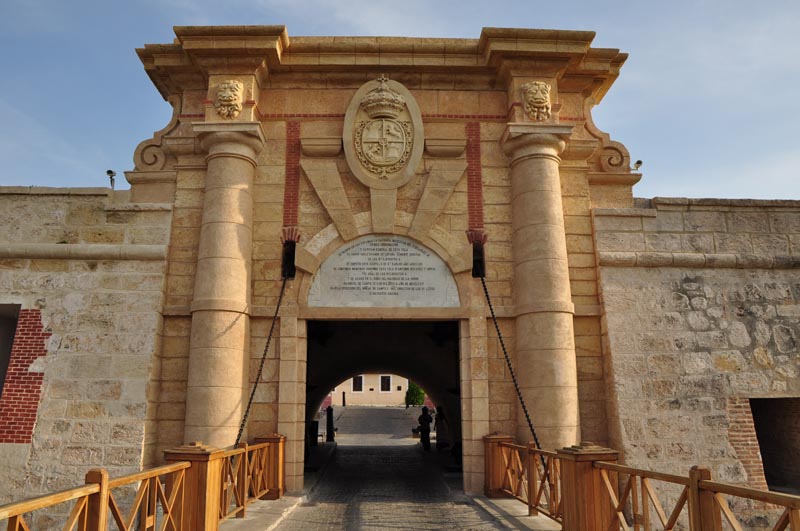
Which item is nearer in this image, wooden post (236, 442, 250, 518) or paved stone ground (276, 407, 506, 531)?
paved stone ground (276, 407, 506, 531)

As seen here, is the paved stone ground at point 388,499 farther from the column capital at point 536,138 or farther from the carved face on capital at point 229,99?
the carved face on capital at point 229,99

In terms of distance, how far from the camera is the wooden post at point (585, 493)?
20.1 feet

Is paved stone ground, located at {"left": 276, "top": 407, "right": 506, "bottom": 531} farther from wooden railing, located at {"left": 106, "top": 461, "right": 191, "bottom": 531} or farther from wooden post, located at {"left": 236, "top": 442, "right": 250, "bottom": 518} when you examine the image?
wooden railing, located at {"left": 106, "top": 461, "right": 191, "bottom": 531}

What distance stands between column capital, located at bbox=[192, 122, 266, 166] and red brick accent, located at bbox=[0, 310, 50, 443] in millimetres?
3588

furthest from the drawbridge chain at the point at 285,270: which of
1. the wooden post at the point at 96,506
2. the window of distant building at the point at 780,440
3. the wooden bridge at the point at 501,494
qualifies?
the window of distant building at the point at 780,440

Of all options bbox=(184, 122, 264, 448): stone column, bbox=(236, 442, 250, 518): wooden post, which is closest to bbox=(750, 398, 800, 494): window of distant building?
bbox=(236, 442, 250, 518): wooden post

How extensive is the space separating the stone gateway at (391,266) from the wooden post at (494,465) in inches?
9.8

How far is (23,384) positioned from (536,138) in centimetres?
851

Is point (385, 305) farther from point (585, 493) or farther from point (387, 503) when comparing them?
point (585, 493)

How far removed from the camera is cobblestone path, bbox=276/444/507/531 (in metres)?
7.35

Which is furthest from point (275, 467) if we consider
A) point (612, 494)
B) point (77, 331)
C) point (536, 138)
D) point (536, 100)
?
point (536, 100)

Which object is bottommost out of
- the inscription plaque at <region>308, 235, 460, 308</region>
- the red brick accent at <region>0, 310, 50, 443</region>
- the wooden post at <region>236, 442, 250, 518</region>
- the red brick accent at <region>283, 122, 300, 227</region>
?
the wooden post at <region>236, 442, 250, 518</region>

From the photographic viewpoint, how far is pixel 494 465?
9031 millimetres

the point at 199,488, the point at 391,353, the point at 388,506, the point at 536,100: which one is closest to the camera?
the point at 199,488
